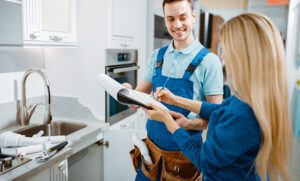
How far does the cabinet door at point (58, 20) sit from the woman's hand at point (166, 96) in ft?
2.73

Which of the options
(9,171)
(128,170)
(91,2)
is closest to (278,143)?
(9,171)

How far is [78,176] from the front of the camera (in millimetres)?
2178

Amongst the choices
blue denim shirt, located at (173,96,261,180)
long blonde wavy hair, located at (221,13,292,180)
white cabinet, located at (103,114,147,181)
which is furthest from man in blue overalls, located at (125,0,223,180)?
white cabinet, located at (103,114,147,181)

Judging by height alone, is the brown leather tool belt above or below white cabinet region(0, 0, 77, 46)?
below

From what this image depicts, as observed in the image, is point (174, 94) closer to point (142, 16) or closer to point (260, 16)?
point (260, 16)

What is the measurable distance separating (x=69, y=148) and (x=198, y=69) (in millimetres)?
879

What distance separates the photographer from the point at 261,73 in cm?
87

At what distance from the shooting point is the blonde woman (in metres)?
0.87

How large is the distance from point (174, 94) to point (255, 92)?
1.96 ft

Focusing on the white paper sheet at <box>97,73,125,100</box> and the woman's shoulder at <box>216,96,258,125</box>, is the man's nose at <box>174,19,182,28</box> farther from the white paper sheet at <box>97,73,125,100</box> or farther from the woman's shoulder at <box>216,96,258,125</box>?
the woman's shoulder at <box>216,96,258,125</box>

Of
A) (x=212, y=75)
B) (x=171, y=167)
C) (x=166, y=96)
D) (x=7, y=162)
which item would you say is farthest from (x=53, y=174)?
(x=212, y=75)

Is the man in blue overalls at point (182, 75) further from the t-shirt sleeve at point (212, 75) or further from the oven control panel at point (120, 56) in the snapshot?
the oven control panel at point (120, 56)

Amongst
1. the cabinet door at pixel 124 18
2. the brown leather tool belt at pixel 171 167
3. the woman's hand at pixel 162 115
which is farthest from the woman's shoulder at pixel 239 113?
the cabinet door at pixel 124 18

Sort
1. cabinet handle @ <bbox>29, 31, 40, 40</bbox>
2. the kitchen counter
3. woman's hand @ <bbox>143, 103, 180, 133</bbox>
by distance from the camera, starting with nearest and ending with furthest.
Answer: woman's hand @ <bbox>143, 103, 180, 133</bbox>, the kitchen counter, cabinet handle @ <bbox>29, 31, 40, 40</bbox>
